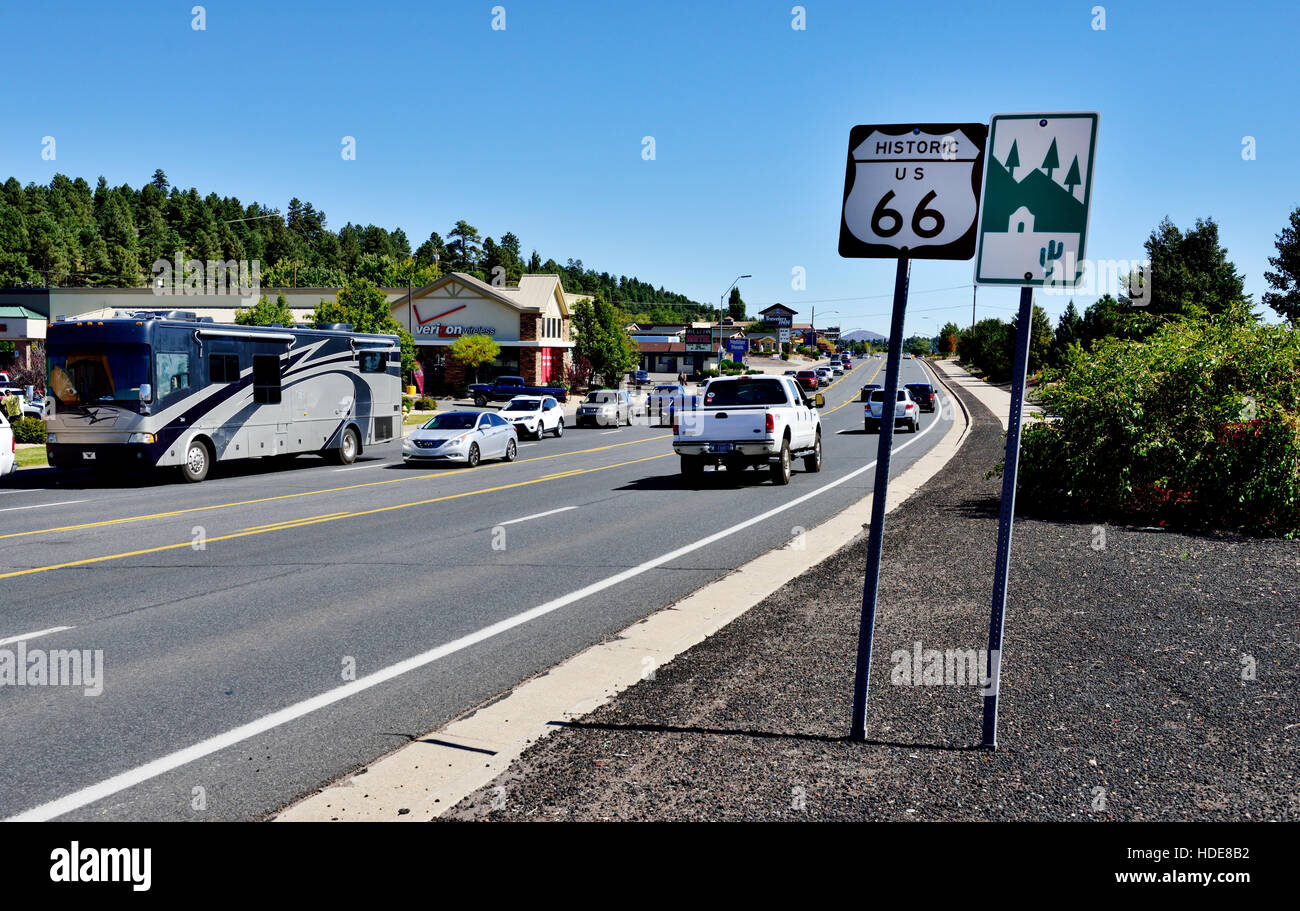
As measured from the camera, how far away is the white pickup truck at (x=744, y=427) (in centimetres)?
1909

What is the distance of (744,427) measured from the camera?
1911cm

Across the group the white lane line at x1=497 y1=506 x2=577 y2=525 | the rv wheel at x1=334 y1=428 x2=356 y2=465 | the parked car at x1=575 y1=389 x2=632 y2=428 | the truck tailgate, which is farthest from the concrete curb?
the parked car at x1=575 y1=389 x2=632 y2=428

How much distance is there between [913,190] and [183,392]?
19.2 m

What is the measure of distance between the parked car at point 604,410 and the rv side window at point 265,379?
21.1 meters

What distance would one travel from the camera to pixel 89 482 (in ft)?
68.3

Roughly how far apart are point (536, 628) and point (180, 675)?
2692 mm

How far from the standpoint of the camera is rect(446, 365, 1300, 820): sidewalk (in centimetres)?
434

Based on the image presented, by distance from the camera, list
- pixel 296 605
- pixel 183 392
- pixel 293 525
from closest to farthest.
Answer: pixel 296 605
pixel 293 525
pixel 183 392

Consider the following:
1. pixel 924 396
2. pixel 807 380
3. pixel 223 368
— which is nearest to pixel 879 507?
pixel 223 368

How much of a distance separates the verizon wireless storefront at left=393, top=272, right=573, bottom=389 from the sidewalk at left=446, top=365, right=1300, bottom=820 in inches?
2328

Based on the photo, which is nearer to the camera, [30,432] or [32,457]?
[32,457]

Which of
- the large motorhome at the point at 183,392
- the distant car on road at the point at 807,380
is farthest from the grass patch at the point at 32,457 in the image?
the distant car on road at the point at 807,380

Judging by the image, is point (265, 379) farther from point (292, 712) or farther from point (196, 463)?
point (292, 712)
